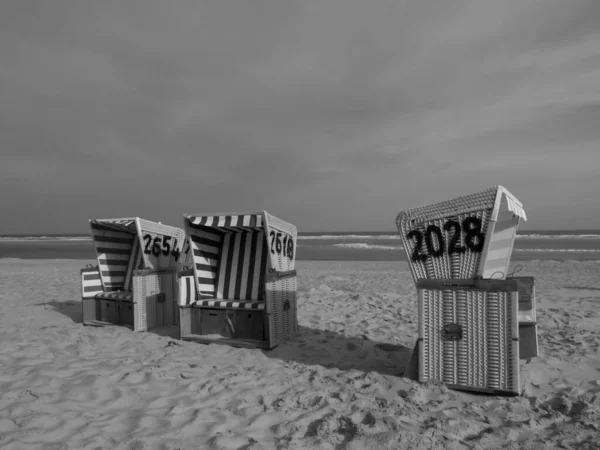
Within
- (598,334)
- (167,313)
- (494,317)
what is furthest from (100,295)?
(598,334)

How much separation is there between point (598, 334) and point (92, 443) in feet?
19.0

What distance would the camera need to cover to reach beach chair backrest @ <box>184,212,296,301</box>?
616 centimetres

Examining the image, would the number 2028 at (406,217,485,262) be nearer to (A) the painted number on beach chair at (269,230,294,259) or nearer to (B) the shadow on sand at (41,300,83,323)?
(A) the painted number on beach chair at (269,230,294,259)

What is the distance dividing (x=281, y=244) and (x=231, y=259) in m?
1.16

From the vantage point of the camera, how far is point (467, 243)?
3.70 metres

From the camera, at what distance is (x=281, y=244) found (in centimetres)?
573

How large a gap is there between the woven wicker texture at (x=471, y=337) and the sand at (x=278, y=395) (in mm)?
A: 142

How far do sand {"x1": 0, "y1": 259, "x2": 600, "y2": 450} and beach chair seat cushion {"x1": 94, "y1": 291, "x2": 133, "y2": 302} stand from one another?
470mm

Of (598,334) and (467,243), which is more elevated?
(467,243)

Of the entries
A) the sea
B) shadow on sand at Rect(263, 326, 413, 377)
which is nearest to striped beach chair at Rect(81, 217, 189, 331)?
shadow on sand at Rect(263, 326, 413, 377)

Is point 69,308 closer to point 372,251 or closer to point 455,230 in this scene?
point 455,230

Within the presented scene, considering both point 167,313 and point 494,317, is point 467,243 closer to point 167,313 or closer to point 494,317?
point 494,317

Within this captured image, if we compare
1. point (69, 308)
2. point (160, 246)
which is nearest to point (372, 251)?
point (69, 308)

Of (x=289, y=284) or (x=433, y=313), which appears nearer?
(x=433, y=313)
